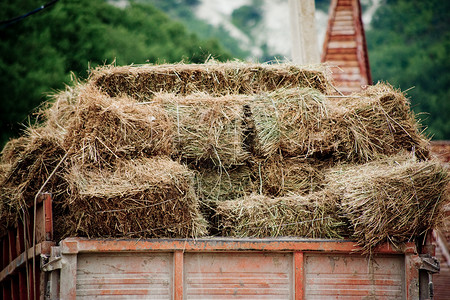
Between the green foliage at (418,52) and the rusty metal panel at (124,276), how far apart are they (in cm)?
2646

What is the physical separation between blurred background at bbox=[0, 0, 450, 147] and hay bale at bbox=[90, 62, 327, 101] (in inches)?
13.3

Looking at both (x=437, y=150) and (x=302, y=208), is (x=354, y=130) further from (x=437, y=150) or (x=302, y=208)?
(x=437, y=150)

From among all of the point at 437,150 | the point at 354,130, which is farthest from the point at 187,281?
the point at 437,150

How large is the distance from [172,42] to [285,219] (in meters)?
25.0

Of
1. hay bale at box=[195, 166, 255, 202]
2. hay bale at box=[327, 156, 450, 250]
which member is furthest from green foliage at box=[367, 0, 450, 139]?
hay bale at box=[327, 156, 450, 250]

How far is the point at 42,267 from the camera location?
4910mm

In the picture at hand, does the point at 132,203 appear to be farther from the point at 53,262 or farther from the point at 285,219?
the point at 285,219

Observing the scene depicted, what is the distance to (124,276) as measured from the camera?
4.83m

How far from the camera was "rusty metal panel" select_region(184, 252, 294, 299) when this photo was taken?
16.0ft

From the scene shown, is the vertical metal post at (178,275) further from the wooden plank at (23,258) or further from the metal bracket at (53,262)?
the wooden plank at (23,258)

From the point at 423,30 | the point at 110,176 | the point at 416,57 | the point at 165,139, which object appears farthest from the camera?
the point at 423,30

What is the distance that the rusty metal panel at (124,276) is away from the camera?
4789mm

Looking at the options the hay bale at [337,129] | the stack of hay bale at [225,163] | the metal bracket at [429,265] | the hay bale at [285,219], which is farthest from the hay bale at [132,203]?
the metal bracket at [429,265]

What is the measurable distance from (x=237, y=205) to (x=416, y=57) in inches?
1284
